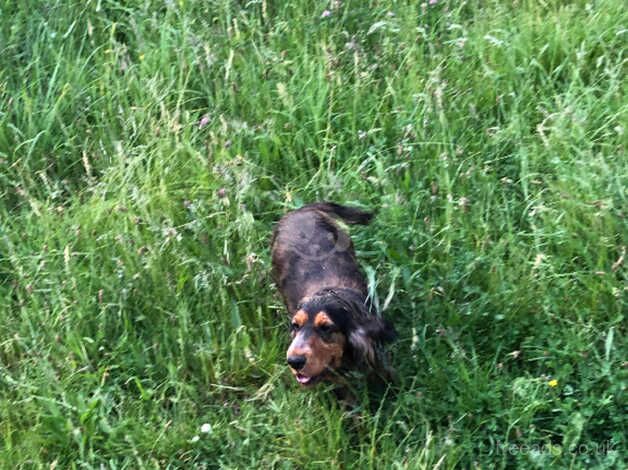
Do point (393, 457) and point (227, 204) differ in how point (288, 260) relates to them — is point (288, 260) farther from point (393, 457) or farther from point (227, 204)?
point (393, 457)

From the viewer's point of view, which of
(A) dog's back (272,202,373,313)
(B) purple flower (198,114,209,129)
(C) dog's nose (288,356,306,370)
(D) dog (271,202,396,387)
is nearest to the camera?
(C) dog's nose (288,356,306,370)

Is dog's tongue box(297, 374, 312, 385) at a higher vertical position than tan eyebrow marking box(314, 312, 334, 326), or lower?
lower

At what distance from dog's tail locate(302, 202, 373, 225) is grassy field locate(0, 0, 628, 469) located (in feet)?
0.46

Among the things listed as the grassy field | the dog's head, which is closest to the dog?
the dog's head

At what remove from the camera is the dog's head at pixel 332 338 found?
3.61m

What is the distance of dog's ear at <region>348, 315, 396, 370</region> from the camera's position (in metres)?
3.71

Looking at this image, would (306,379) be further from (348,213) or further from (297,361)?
(348,213)

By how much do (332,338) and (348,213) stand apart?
694 mm

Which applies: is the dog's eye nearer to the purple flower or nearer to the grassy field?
the grassy field

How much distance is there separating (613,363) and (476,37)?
6.46 feet

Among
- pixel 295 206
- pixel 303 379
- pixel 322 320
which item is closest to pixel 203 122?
pixel 295 206

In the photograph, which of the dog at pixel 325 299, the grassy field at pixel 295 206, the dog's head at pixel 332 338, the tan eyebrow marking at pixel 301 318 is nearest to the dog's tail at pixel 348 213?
the dog at pixel 325 299

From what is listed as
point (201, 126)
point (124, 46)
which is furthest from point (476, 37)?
point (124, 46)

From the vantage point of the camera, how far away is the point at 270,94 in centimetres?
493
